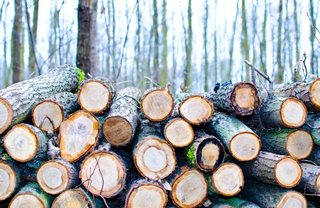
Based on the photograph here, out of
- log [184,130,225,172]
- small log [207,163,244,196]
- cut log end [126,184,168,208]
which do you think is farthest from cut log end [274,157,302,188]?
cut log end [126,184,168,208]

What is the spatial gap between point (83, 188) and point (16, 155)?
0.70 m

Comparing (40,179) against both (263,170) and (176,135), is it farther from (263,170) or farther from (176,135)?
(263,170)

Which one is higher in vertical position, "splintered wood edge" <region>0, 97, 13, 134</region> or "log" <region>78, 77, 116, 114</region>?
"log" <region>78, 77, 116, 114</region>

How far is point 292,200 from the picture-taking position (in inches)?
88.4

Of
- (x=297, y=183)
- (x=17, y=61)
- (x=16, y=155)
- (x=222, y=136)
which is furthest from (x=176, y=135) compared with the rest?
(x=17, y=61)

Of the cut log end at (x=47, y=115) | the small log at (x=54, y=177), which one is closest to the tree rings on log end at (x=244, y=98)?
the small log at (x=54, y=177)

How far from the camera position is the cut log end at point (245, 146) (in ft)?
7.52

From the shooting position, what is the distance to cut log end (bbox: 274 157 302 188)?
2.22 meters

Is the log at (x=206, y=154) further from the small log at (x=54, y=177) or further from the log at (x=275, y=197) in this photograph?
the small log at (x=54, y=177)

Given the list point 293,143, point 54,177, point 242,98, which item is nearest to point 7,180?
point 54,177

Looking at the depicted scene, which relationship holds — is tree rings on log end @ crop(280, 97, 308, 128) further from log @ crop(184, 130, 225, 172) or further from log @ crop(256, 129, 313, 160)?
log @ crop(184, 130, 225, 172)

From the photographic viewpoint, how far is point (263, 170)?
7.54ft

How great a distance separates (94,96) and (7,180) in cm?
114

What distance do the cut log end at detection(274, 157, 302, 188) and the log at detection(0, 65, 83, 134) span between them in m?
2.60
